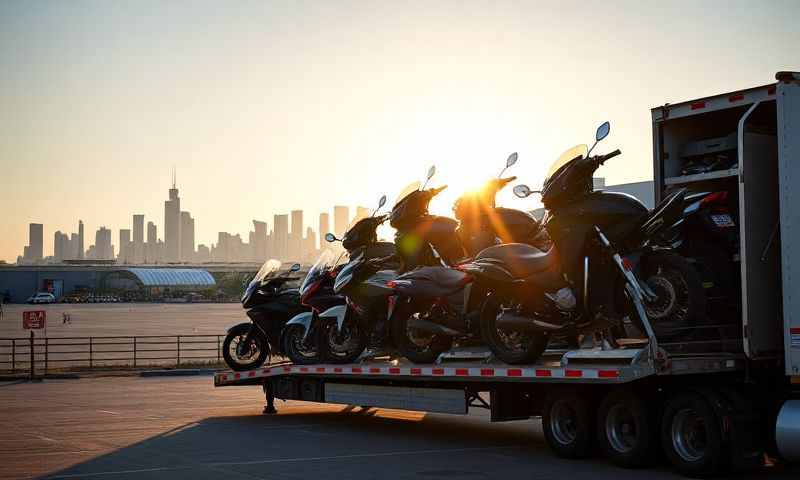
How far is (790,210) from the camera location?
9305mm

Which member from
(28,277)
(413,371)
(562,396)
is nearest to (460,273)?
(413,371)

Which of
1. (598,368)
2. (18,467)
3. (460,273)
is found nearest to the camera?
(598,368)

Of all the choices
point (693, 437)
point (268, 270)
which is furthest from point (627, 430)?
point (268, 270)

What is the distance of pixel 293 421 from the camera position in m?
16.3

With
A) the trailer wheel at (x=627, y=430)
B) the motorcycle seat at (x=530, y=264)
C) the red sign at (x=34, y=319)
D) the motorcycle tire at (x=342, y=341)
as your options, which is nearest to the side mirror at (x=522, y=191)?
the motorcycle seat at (x=530, y=264)

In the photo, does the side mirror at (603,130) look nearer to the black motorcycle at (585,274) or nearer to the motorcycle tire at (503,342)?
the black motorcycle at (585,274)

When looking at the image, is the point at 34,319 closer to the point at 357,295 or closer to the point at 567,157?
the point at 357,295

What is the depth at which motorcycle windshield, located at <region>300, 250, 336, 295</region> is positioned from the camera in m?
16.7

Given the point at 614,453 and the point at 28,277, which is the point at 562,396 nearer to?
the point at 614,453

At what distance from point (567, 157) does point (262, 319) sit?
25.2 ft

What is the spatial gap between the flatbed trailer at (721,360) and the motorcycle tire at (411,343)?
165 cm

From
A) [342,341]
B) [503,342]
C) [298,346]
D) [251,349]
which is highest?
[503,342]

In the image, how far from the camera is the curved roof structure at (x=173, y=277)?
152 metres

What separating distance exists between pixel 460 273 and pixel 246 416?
18.1ft
